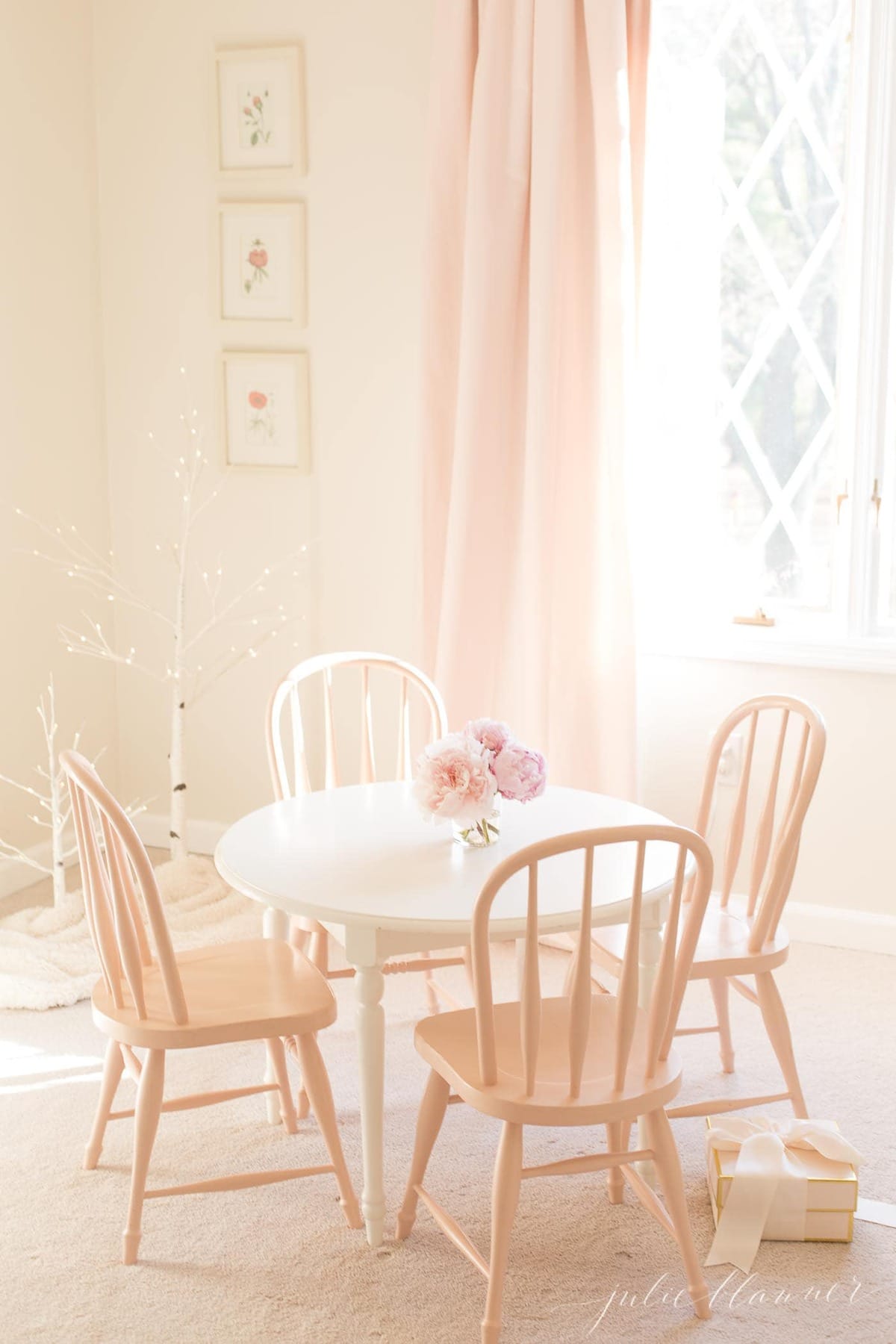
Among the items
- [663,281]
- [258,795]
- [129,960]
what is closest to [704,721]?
[663,281]

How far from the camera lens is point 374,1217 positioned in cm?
237

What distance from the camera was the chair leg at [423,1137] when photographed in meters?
2.31

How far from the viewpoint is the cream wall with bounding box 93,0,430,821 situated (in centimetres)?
382

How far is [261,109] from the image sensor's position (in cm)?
393

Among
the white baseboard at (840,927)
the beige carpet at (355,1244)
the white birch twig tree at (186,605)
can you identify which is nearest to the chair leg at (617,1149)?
the beige carpet at (355,1244)

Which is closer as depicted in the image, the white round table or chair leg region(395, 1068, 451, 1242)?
the white round table

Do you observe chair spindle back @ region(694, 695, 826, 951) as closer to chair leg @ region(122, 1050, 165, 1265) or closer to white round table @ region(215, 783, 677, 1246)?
white round table @ region(215, 783, 677, 1246)

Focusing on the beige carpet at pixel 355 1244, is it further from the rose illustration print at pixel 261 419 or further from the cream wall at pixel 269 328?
the rose illustration print at pixel 261 419

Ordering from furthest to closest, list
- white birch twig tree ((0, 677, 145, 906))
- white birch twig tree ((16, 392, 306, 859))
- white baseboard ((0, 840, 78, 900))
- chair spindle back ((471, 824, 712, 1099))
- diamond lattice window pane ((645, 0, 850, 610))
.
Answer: white birch twig tree ((16, 392, 306, 859))
white baseboard ((0, 840, 78, 900))
white birch twig tree ((0, 677, 145, 906))
diamond lattice window pane ((645, 0, 850, 610))
chair spindle back ((471, 824, 712, 1099))

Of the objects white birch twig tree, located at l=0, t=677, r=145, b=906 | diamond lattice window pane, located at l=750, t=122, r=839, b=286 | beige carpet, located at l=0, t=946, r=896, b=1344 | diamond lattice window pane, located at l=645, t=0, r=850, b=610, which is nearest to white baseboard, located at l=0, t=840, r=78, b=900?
white birch twig tree, located at l=0, t=677, r=145, b=906

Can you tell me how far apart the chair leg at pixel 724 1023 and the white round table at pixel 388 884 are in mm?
434

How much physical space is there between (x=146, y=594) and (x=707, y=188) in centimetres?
194

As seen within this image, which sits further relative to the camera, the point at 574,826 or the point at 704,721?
the point at 704,721

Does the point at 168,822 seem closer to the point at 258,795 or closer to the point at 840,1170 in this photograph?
the point at 258,795
